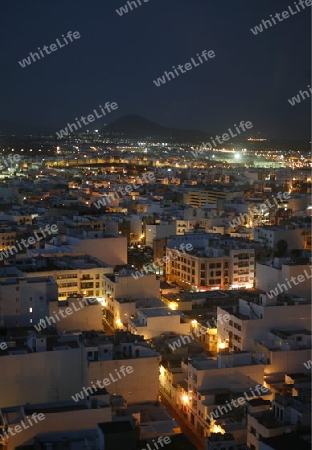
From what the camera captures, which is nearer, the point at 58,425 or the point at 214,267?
the point at 58,425

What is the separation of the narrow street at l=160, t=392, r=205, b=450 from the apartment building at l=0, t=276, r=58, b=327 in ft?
5.10

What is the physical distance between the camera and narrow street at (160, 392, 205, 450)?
4555 millimetres

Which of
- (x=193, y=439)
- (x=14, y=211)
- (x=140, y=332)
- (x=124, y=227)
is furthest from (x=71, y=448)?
(x=14, y=211)

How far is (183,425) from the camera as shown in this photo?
16.1ft

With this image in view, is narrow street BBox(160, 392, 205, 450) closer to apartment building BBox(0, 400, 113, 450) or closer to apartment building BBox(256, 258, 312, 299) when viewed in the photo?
apartment building BBox(0, 400, 113, 450)

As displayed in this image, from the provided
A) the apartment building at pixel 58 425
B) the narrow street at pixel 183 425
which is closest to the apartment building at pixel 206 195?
the narrow street at pixel 183 425

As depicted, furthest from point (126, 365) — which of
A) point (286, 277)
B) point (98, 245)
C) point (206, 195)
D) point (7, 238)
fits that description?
point (206, 195)

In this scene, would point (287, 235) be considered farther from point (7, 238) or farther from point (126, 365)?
point (126, 365)

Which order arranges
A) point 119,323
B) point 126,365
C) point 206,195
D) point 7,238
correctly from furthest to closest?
point 206,195, point 7,238, point 119,323, point 126,365

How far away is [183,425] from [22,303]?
2134 mm

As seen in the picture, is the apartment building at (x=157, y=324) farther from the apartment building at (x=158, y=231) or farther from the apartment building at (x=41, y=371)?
the apartment building at (x=158, y=231)

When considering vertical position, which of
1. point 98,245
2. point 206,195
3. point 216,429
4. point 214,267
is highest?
point 206,195

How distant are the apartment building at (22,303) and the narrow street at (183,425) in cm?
155

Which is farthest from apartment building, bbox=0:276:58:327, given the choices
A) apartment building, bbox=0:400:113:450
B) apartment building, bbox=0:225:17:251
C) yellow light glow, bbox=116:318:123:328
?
apartment building, bbox=0:225:17:251
